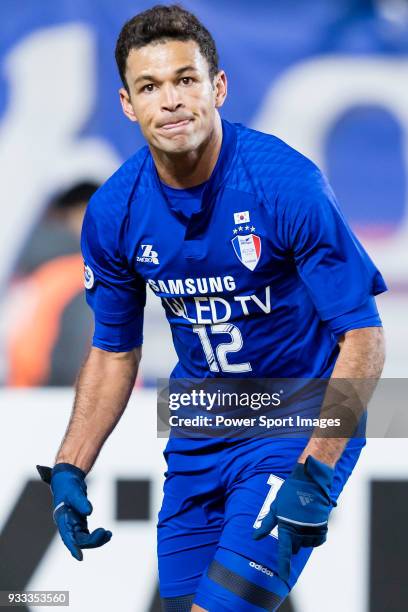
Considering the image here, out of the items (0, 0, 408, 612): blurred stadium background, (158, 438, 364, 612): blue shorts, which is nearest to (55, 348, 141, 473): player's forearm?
(158, 438, 364, 612): blue shorts

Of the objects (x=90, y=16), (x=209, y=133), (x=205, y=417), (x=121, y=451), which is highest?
(x=90, y=16)

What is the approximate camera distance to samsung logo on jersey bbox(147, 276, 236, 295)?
311 cm

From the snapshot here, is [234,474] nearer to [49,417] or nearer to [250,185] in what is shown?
[250,185]

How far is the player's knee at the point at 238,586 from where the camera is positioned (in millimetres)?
2938

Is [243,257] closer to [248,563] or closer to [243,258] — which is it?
[243,258]

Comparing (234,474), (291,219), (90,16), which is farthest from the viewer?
(90,16)

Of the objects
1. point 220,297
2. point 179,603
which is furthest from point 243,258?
point 179,603

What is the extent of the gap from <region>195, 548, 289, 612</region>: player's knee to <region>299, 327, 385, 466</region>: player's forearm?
32cm

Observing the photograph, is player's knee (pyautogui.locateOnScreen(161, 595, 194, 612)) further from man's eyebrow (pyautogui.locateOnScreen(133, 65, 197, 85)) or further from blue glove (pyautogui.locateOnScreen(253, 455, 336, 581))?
man's eyebrow (pyautogui.locateOnScreen(133, 65, 197, 85))

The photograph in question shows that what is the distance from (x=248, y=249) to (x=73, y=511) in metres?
0.82

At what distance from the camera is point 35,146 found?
4449 mm

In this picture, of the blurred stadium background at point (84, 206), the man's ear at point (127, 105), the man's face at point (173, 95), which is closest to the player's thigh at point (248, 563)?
the man's face at point (173, 95)

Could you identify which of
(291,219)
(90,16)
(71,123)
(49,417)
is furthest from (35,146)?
(291,219)

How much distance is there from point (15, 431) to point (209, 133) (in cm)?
185
